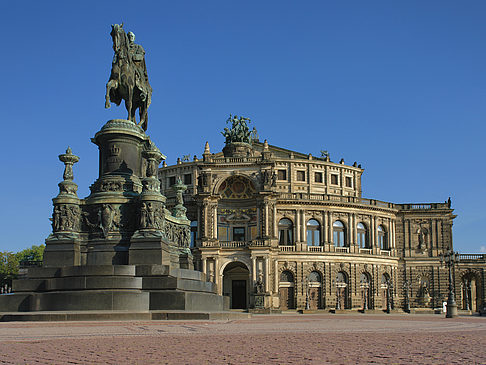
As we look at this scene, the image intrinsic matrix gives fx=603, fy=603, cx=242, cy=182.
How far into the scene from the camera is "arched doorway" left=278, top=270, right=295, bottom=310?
73512mm

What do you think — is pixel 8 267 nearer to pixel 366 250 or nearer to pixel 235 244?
pixel 235 244

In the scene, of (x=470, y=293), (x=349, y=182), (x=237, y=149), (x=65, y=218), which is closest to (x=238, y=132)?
(x=237, y=149)

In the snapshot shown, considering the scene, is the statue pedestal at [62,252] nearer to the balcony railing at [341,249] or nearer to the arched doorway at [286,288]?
the arched doorway at [286,288]

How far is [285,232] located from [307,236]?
2941 mm

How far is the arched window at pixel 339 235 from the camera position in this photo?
255 ft


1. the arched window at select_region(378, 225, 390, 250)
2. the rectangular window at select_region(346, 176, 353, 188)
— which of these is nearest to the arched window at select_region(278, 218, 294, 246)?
the arched window at select_region(378, 225, 390, 250)

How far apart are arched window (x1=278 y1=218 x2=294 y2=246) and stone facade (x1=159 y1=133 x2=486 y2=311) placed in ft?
0.41

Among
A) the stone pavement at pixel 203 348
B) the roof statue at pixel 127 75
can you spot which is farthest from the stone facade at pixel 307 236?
the stone pavement at pixel 203 348

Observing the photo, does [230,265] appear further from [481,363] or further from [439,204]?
[481,363]

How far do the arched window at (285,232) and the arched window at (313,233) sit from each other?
2370 mm

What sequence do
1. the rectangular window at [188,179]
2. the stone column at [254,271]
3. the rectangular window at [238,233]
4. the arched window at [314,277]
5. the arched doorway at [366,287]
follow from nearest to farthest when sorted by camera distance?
the stone column at [254,271] → the rectangular window at [238,233] → the arched window at [314,277] → the arched doorway at [366,287] → the rectangular window at [188,179]

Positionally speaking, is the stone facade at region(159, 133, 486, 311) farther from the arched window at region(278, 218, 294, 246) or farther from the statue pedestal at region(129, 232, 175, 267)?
the statue pedestal at region(129, 232, 175, 267)

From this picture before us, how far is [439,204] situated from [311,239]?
66.6ft

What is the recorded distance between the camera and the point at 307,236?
76.5 metres
